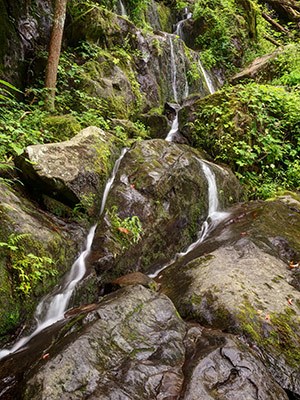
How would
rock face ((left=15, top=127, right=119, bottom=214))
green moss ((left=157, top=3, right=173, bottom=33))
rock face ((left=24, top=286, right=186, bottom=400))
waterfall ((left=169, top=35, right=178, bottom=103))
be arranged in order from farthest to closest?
green moss ((left=157, top=3, right=173, bottom=33)), waterfall ((left=169, top=35, right=178, bottom=103)), rock face ((left=15, top=127, right=119, bottom=214)), rock face ((left=24, top=286, right=186, bottom=400))

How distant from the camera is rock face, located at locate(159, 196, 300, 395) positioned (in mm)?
3318

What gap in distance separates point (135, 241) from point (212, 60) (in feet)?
40.5

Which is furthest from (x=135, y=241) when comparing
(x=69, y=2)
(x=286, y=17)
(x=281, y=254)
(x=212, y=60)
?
(x=286, y=17)

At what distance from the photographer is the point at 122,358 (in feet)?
9.23

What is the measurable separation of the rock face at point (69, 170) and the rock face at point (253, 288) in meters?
1.77

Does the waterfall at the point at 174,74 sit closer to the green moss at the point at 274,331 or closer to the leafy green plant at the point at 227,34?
the leafy green plant at the point at 227,34

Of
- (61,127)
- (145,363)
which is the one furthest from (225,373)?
(61,127)

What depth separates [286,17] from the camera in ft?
65.7

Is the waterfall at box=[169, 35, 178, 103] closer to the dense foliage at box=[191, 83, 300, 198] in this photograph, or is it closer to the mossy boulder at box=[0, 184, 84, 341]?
the dense foliage at box=[191, 83, 300, 198]

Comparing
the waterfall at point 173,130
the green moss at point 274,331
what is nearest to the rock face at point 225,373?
the green moss at point 274,331

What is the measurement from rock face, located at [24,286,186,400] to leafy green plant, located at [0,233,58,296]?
0.88m

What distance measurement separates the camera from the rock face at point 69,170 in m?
4.62

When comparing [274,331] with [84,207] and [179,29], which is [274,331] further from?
[179,29]

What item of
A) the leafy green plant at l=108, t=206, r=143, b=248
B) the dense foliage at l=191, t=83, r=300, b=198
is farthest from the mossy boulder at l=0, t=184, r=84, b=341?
the dense foliage at l=191, t=83, r=300, b=198
